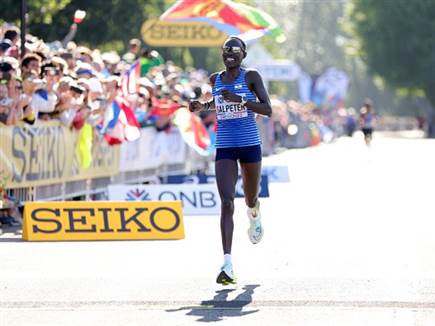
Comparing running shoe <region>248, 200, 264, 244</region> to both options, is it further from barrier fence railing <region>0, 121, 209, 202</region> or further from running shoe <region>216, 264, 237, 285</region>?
barrier fence railing <region>0, 121, 209, 202</region>

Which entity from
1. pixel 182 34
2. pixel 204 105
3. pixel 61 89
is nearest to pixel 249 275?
pixel 204 105

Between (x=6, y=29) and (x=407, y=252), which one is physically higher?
(x=6, y=29)

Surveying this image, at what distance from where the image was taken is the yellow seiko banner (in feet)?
127

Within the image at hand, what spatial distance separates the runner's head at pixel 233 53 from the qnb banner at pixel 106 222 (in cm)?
362

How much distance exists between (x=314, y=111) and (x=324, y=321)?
215 feet

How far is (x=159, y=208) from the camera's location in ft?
48.1

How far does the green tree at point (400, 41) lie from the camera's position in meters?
82.4

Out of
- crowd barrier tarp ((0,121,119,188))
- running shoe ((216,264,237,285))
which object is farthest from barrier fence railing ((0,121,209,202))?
running shoe ((216,264,237,285))

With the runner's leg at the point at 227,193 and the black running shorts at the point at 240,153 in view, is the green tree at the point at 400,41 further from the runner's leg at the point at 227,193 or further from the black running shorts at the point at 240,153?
the runner's leg at the point at 227,193

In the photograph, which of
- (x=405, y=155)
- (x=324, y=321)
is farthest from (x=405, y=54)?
(x=324, y=321)

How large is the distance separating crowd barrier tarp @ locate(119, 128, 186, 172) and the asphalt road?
5.39m

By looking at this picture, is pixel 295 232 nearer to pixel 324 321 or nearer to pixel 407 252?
pixel 407 252

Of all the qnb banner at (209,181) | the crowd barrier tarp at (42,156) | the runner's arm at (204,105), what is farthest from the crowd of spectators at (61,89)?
the qnb banner at (209,181)

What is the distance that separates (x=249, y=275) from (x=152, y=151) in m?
14.3
